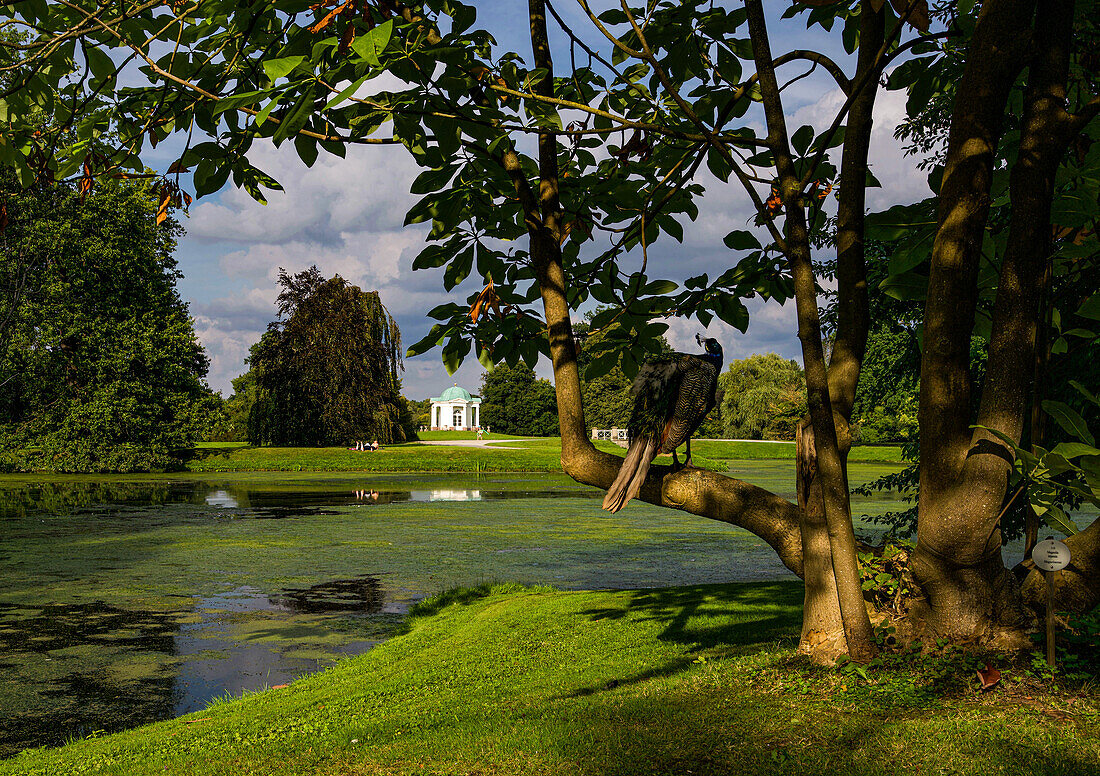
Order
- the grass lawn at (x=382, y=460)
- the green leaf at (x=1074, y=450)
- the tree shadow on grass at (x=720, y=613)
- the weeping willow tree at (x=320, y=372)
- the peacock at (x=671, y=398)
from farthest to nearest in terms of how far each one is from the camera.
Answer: the weeping willow tree at (x=320, y=372) → the grass lawn at (x=382, y=460) → the tree shadow on grass at (x=720, y=613) → the peacock at (x=671, y=398) → the green leaf at (x=1074, y=450)

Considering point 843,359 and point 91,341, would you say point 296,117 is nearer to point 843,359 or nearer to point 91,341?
point 843,359

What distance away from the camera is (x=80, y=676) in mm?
7738

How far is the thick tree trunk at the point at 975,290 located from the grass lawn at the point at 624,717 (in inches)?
23.7

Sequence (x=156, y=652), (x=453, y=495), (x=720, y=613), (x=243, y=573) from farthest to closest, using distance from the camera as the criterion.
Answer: (x=453, y=495) → (x=243, y=573) → (x=156, y=652) → (x=720, y=613)

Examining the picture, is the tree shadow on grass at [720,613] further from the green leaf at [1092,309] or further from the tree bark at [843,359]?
the green leaf at [1092,309]

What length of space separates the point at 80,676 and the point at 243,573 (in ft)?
18.4

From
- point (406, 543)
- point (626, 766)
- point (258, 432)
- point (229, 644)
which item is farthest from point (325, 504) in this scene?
point (258, 432)

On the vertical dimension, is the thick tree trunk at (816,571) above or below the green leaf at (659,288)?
below

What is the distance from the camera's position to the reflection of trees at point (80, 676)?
647 cm

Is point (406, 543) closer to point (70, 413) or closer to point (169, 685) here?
point (169, 685)

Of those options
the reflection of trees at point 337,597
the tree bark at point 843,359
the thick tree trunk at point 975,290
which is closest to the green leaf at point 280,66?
the thick tree trunk at point 975,290

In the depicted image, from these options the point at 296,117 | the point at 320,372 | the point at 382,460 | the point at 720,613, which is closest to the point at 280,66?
the point at 296,117

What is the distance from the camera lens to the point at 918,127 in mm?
9969

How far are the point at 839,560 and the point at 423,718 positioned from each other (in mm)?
2733
